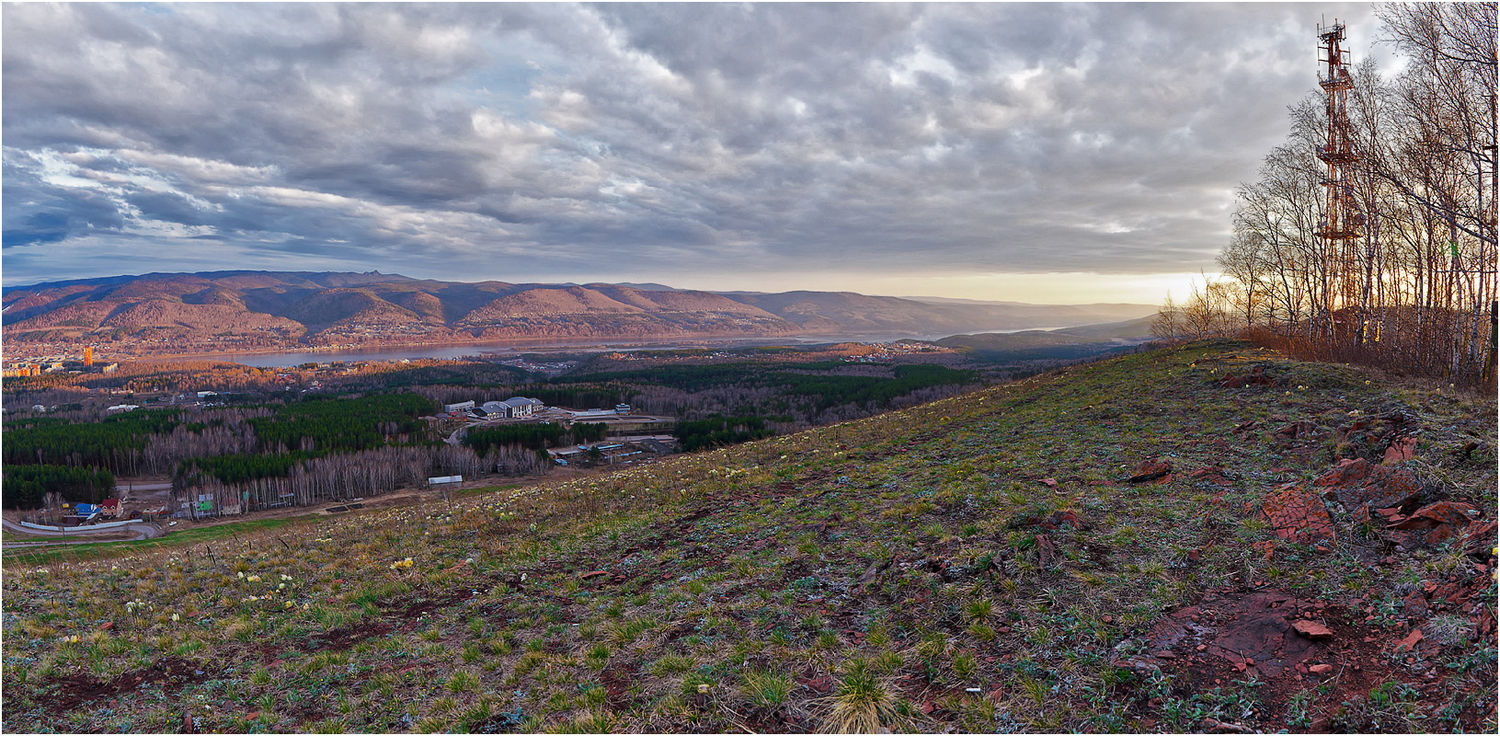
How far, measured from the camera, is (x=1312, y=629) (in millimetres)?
6055

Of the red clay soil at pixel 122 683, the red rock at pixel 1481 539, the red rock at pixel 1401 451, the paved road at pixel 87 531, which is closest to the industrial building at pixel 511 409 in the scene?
the paved road at pixel 87 531

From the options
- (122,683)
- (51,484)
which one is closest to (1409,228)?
(122,683)

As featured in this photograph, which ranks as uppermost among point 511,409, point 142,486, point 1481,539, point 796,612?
point 1481,539

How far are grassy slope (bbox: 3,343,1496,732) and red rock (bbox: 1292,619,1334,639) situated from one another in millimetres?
352

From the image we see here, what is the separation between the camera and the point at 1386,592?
659cm

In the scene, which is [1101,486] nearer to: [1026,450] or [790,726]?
[1026,450]

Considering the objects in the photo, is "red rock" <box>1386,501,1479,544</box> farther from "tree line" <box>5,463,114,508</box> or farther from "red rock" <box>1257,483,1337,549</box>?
"tree line" <box>5,463,114,508</box>

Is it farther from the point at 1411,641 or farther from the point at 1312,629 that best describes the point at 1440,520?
the point at 1312,629

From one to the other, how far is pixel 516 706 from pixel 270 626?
6.86 metres

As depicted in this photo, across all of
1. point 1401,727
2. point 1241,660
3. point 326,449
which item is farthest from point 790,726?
point 326,449

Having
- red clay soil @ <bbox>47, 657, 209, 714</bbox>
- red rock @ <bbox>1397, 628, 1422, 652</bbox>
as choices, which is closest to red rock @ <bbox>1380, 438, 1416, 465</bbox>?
red rock @ <bbox>1397, 628, 1422, 652</bbox>

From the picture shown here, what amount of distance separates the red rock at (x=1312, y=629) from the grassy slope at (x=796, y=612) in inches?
13.8

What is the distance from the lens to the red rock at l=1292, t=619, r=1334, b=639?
597 cm

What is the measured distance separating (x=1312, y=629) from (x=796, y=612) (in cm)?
576
